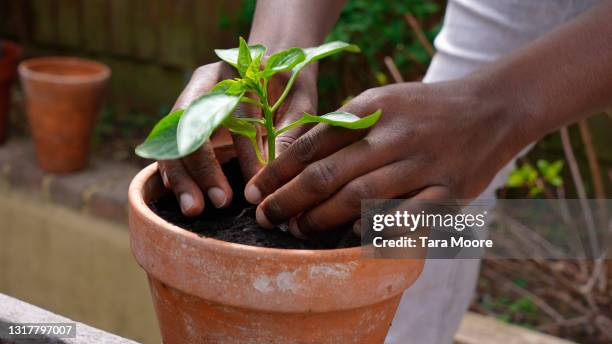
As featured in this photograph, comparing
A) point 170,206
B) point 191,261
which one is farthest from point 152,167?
point 191,261

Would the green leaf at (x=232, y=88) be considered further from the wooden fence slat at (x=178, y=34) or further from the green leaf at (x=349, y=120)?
the wooden fence slat at (x=178, y=34)

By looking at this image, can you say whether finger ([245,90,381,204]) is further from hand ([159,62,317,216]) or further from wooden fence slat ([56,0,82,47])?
wooden fence slat ([56,0,82,47])

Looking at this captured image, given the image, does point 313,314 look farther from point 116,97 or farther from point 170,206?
point 116,97

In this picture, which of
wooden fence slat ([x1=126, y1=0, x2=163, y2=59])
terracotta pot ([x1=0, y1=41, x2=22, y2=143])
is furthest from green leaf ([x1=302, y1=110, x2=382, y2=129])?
wooden fence slat ([x1=126, y1=0, x2=163, y2=59])

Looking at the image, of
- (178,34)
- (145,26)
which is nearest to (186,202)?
(178,34)

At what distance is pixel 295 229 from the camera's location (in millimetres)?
1026

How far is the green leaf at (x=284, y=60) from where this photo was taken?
3.27 ft

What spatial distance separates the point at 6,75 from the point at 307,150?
2.53 meters

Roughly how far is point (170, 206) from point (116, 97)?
9.22ft

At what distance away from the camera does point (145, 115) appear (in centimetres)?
372

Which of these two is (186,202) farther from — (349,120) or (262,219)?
(349,120)

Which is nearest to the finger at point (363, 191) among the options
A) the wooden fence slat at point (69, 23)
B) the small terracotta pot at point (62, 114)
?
the small terracotta pot at point (62, 114)

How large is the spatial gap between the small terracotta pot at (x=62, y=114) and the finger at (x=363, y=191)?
2.16 meters

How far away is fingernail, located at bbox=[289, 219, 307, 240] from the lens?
3.35 ft
